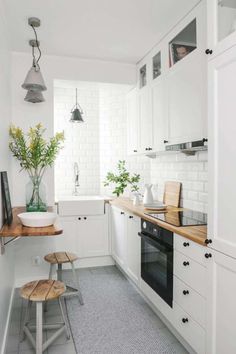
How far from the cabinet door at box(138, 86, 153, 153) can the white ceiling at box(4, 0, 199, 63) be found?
45 centimetres

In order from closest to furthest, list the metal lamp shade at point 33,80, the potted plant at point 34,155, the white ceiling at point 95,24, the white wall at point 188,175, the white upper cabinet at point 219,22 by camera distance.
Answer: the white upper cabinet at point 219,22 < the white ceiling at point 95,24 < the metal lamp shade at point 33,80 < the white wall at point 188,175 < the potted plant at point 34,155

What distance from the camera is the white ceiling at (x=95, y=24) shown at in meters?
2.37

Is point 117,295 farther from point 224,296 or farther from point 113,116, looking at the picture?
point 113,116

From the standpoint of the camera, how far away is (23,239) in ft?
11.0

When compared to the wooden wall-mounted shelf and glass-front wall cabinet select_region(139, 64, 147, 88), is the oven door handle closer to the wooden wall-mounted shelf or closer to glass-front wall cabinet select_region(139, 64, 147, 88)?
the wooden wall-mounted shelf

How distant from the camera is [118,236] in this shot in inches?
144

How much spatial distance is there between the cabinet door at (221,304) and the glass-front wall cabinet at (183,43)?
1691 mm

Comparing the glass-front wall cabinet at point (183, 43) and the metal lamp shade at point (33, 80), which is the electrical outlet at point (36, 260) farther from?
the glass-front wall cabinet at point (183, 43)

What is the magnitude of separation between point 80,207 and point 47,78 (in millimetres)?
1576

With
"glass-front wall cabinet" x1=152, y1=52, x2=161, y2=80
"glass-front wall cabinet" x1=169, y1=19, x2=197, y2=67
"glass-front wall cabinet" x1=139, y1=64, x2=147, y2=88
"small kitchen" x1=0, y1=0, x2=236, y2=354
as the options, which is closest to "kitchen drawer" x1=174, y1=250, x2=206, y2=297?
"small kitchen" x1=0, y1=0, x2=236, y2=354

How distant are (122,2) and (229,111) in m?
1.39

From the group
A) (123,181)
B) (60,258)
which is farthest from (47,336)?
(123,181)

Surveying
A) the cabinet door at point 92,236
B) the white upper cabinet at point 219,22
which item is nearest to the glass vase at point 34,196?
the cabinet door at point 92,236

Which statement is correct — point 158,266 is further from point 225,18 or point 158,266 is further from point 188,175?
point 225,18
